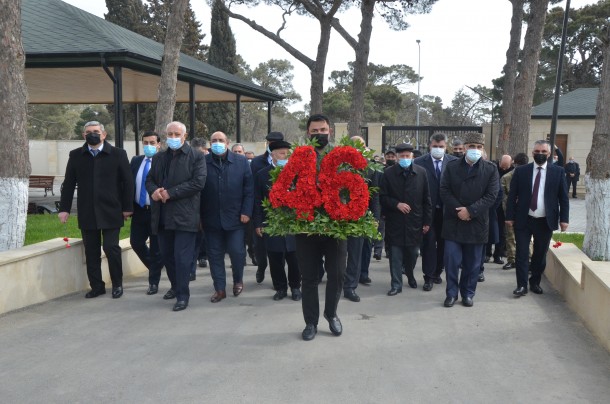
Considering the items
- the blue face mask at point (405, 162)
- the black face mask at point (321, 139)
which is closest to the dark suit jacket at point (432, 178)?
the blue face mask at point (405, 162)

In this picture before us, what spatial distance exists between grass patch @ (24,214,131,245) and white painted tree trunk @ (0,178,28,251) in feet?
5.87

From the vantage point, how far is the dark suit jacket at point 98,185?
261 inches

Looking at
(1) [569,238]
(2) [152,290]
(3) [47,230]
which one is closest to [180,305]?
(2) [152,290]

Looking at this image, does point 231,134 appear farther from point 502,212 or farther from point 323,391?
point 323,391

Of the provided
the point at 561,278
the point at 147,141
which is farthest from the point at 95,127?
the point at 561,278

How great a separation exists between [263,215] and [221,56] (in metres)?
37.5

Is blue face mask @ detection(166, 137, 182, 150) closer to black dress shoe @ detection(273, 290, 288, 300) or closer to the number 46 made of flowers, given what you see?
the number 46 made of flowers

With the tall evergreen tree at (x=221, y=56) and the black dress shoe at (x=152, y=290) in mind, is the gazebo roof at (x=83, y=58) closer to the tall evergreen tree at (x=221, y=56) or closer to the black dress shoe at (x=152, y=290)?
the black dress shoe at (x=152, y=290)

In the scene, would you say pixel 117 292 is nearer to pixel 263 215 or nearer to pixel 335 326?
pixel 263 215

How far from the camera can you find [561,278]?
7219mm

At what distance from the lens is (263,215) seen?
6992 mm

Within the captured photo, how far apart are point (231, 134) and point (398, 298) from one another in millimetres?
38624

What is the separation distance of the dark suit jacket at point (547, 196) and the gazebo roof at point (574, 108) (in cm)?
2186

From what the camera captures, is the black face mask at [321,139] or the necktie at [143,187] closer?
the black face mask at [321,139]
